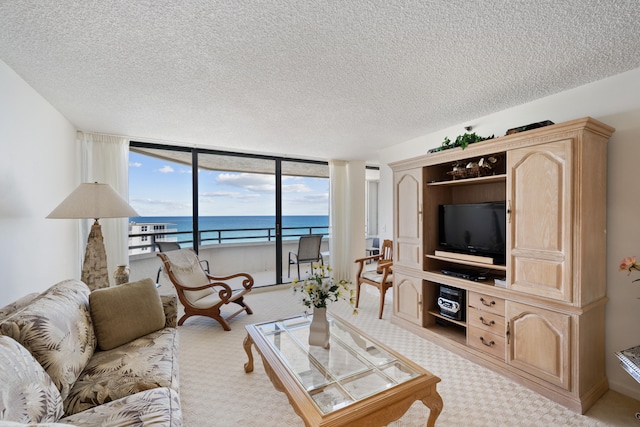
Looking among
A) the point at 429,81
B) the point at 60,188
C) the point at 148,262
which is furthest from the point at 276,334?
the point at 148,262

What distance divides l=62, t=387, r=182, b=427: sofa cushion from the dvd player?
244cm

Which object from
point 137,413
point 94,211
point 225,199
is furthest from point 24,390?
point 225,199

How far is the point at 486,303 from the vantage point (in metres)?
2.38

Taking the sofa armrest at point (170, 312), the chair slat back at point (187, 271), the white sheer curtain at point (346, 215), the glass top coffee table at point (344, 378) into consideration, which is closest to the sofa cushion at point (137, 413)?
the glass top coffee table at point (344, 378)

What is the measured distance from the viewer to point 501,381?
7.04 ft

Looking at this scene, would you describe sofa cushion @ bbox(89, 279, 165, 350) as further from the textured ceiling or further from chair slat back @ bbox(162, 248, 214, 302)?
the textured ceiling

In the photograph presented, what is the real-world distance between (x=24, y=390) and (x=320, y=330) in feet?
4.85

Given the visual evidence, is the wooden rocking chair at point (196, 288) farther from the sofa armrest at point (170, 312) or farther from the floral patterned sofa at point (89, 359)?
the floral patterned sofa at point (89, 359)

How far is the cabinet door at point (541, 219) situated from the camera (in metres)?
1.88

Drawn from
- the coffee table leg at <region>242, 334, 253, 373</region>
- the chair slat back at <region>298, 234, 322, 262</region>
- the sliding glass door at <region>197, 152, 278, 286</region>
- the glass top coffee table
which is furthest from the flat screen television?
the sliding glass door at <region>197, 152, 278, 286</region>

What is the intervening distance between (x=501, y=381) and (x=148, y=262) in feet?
17.3

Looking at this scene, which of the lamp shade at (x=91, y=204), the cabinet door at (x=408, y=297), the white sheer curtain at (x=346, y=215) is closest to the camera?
the lamp shade at (x=91, y=204)

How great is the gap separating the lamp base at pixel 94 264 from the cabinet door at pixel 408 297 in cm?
299

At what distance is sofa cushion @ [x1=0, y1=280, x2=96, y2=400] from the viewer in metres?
1.26
